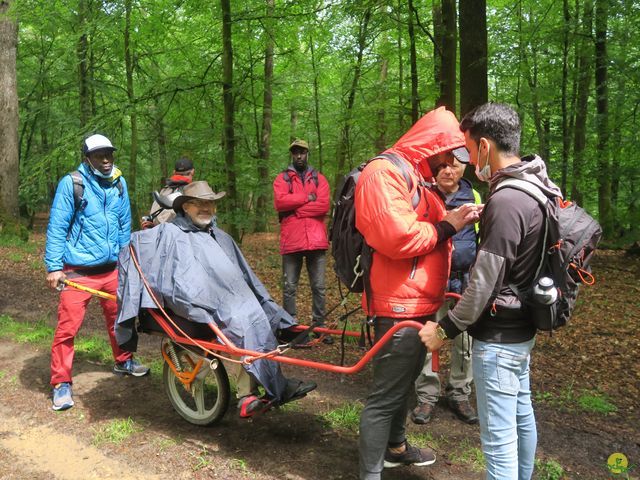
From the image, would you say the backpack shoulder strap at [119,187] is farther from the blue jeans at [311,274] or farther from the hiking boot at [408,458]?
the hiking boot at [408,458]

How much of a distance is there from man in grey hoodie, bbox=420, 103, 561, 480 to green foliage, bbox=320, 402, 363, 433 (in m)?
1.59

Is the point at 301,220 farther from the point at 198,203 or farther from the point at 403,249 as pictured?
the point at 403,249

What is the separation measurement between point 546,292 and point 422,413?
2.14 metres

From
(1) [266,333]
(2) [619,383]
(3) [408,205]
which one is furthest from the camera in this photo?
(2) [619,383]

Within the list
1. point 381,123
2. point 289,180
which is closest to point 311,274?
point 289,180

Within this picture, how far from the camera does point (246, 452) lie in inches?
143

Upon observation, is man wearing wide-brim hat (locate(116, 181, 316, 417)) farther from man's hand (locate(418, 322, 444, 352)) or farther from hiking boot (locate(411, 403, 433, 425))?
man's hand (locate(418, 322, 444, 352))

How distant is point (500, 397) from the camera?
246 cm

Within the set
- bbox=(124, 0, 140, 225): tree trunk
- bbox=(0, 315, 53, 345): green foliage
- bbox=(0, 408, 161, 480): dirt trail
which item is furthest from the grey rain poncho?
bbox=(124, 0, 140, 225): tree trunk

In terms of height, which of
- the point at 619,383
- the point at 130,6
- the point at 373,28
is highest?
the point at 130,6

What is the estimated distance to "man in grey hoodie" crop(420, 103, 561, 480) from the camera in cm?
228

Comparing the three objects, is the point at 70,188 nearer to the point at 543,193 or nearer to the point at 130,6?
the point at 543,193

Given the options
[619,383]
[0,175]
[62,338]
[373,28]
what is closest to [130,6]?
[373,28]

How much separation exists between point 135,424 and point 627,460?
3.62m
